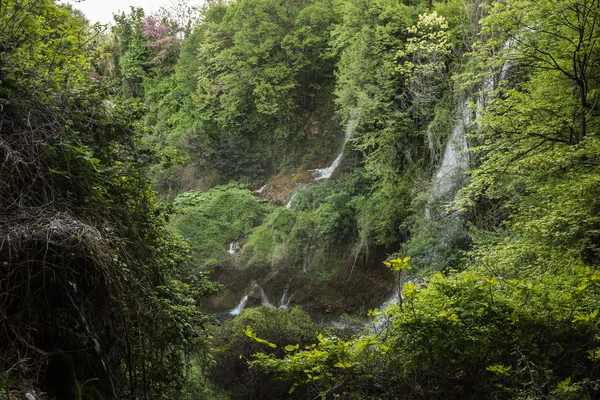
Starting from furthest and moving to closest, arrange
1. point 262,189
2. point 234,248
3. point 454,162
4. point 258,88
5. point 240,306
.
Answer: point 262,189 → point 258,88 → point 234,248 → point 240,306 → point 454,162

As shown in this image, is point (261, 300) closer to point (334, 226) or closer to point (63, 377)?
point (334, 226)

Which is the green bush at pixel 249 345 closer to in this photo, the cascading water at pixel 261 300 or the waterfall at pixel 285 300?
the waterfall at pixel 285 300

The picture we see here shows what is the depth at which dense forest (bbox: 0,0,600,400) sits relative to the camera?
380cm

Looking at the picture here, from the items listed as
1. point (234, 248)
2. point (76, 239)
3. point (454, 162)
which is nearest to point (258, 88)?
point (234, 248)

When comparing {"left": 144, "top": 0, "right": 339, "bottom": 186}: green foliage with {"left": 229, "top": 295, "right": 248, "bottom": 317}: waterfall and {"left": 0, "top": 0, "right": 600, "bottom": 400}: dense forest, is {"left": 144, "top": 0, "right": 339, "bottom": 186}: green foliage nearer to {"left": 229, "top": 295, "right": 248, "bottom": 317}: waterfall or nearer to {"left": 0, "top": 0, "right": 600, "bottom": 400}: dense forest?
{"left": 0, "top": 0, "right": 600, "bottom": 400}: dense forest

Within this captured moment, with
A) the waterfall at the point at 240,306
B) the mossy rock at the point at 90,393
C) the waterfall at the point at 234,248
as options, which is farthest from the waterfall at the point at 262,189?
the mossy rock at the point at 90,393

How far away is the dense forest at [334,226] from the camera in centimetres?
380

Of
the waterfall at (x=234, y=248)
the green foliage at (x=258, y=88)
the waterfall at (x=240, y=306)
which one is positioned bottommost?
the waterfall at (x=240, y=306)

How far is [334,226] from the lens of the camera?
15.3m

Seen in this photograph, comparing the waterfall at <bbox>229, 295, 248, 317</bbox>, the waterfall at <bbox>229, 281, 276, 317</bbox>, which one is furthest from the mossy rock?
the waterfall at <bbox>229, 295, 248, 317</bbox>

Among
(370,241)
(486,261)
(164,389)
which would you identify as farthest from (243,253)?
(164,389)

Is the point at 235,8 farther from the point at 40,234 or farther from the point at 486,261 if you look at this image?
the point at 40,234

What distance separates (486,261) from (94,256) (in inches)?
230

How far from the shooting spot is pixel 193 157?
23484mm
